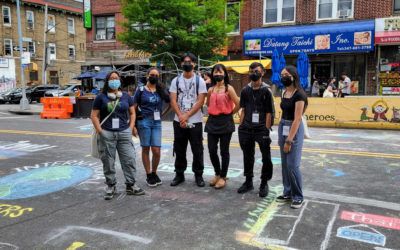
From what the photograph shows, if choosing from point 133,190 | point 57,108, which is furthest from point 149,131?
point 57,108

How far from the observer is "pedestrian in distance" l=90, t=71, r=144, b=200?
4.71 m

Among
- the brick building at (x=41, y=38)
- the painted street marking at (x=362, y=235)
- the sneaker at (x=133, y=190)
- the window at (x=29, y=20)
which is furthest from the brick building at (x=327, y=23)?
the window at (x=29, y=20)

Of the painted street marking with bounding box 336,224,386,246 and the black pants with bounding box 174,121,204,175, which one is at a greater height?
the black pants with bounding box 174,121,204,175

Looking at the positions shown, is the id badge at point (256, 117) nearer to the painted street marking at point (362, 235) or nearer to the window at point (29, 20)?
the painted street marking at point (362, 235)

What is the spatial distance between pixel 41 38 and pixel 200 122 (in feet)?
138

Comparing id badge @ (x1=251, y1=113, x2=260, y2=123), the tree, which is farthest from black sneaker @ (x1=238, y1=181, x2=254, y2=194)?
the tree

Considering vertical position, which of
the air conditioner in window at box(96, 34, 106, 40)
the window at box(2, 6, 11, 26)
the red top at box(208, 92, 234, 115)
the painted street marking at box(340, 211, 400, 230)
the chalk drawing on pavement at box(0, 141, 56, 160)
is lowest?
A: the chalk drawing on pavement at box(0, 141, 56, 160)

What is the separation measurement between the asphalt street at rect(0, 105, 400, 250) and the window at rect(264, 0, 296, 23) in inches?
591

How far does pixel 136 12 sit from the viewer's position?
17.1 m

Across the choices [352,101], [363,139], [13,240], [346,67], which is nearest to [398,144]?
[363,139]

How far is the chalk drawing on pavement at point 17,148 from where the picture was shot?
795cm

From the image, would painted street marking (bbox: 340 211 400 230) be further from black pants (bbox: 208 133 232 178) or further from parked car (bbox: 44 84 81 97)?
parked car (bbox: 44 84 81 97)

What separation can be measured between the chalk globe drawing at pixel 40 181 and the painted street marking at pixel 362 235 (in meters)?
4.07

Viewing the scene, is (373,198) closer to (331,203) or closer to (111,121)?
(331,203)
